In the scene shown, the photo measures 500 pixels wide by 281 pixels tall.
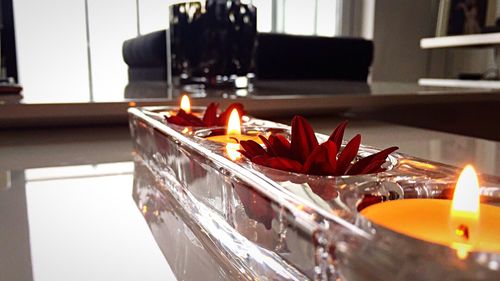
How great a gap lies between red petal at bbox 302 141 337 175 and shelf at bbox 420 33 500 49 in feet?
9.21

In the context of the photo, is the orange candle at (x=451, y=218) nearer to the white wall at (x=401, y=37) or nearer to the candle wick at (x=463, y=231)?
the candle wick at (x=463, y=231)

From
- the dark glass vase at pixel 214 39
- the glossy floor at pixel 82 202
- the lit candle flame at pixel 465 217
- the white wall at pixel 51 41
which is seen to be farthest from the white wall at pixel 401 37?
the lit candle flame at pixel 465 217

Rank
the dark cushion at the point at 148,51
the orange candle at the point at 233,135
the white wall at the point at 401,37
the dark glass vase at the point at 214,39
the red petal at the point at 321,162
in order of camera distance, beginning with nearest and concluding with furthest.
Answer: the red petal at the point at 321,162, the orange candle at the point at 233,135, the dark glass vase at the point at 214,39, the dark cushion at the point at 148,51, the white wall at the point at 401,37

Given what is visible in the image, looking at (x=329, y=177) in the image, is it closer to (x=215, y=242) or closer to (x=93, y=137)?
(x=215, y=242)

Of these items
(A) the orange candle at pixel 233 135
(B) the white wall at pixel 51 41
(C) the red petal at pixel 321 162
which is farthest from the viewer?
(B) the white wall at pixel 51 41

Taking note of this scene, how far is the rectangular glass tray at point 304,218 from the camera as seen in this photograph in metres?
0.17

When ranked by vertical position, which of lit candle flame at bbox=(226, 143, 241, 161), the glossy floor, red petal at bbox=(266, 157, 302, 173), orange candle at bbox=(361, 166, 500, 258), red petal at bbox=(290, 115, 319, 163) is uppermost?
red petal at bbox=(290, 115, 319, 163)

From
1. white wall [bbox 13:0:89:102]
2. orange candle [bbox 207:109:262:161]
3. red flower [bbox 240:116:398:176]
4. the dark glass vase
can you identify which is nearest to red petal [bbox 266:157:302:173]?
red flower [bbox 240:116:398:176]

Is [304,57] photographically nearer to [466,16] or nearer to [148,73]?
[148,73]

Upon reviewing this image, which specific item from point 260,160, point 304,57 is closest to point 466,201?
point 260,160

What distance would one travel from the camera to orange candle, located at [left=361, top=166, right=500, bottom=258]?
21 centimetres

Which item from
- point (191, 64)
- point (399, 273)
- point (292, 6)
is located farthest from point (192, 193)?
point (292, 6)

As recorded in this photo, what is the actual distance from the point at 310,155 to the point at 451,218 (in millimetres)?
80

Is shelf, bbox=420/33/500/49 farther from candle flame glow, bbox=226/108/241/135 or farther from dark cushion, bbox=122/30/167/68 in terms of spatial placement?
candle flame glow, bbox=226/108/241/135
